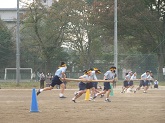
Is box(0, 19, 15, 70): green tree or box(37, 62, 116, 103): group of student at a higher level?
box(0, 19, 15, 70): green tree

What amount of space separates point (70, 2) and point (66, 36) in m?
5.10

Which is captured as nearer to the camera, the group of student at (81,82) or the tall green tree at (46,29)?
the group of student at (81,82)

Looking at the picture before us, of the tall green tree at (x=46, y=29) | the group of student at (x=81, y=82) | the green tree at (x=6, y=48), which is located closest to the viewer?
the group of student at (x=81, y=82)

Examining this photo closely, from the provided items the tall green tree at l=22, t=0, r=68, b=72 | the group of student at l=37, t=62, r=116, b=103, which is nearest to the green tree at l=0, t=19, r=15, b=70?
the tall green tree at l=22, t=0, r=68, b=72

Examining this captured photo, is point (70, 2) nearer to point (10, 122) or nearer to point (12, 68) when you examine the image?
point (12, 68)

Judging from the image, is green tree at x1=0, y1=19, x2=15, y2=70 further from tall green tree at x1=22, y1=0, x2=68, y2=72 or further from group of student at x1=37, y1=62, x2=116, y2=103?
group of student at x1=37, y1=62, x2=116, y2=103

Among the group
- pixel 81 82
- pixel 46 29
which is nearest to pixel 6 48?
pixel 46 29

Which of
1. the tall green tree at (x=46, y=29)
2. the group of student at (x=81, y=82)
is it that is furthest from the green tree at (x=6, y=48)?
the group of student at (x=81, y=82)

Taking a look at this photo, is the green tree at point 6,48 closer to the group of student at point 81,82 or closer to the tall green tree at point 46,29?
the tall green tree at point 46,29

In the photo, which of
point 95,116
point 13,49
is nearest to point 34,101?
point 95,116

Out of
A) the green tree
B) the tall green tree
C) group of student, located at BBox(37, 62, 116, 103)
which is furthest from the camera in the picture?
the green tree

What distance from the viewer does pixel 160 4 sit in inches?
2263

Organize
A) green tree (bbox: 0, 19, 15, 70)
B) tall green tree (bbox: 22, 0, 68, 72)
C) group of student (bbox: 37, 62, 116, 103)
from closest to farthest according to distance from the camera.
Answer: group of student (bbox: 37, 62, 116, 103) < tall green tree (bbox: 22, 0, 68, 72) < green tree (bbox: 0, 19, 15, 70)

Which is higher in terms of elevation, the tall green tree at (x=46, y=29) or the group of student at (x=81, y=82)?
the tall green tree at (x=46, y=29)
